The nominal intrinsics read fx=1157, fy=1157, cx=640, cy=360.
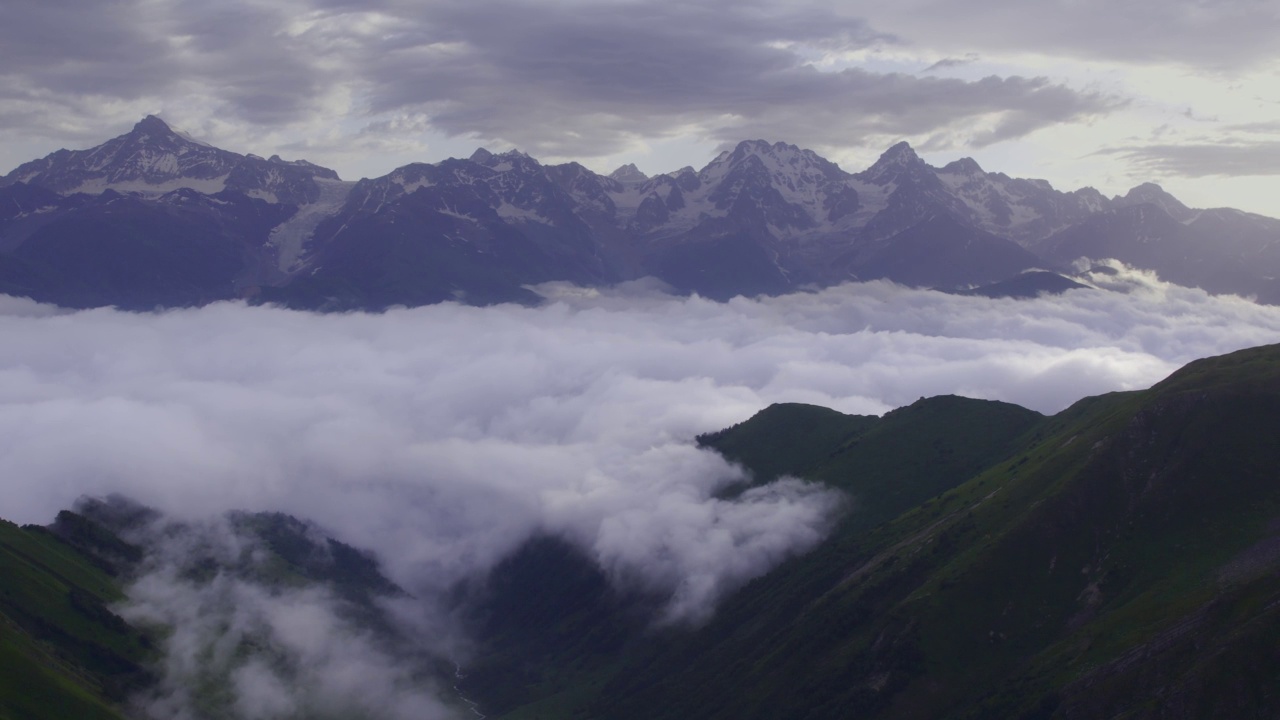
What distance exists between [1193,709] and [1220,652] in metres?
11.7

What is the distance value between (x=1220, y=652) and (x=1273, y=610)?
37.7 ft

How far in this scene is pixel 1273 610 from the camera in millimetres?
197625

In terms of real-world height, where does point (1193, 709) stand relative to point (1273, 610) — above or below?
below

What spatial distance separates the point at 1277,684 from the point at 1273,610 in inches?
604

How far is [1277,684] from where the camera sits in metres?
187

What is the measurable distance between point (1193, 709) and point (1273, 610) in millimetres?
22558

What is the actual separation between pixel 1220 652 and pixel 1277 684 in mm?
11845

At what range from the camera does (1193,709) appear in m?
193

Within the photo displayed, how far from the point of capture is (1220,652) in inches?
7790
